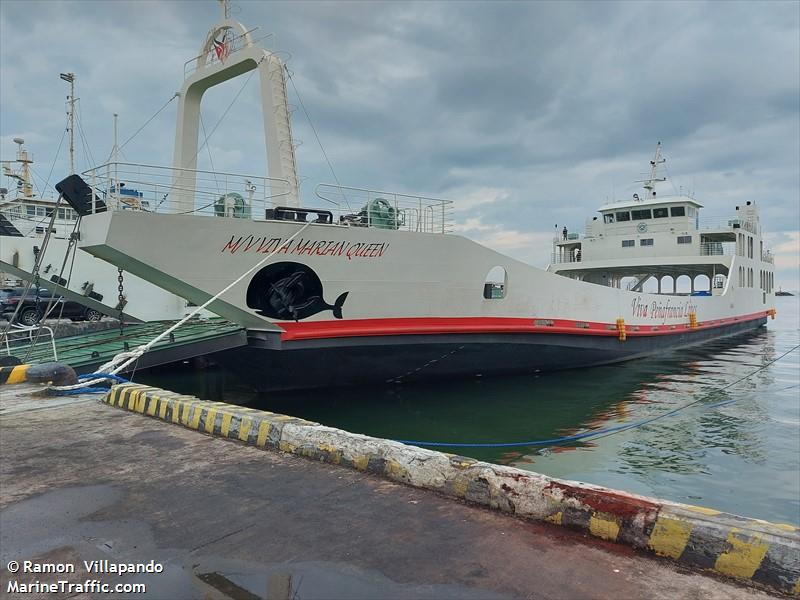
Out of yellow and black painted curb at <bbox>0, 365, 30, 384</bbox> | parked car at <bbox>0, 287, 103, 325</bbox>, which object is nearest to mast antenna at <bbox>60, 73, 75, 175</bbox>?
parked car at <bbox>0, 287, 103, 325</bbox>

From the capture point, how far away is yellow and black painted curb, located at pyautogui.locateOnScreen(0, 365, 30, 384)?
771 centimetres

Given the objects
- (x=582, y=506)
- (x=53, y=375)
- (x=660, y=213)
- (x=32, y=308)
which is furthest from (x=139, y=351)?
(x=660, y=213)

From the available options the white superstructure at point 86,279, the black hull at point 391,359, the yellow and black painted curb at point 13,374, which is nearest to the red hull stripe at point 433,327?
the black hull at point 391,359

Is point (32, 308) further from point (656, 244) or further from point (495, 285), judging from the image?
point (656, 244)

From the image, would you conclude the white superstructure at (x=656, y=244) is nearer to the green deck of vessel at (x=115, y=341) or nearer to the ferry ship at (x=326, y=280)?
the ferry ship at (x=326, y=280)

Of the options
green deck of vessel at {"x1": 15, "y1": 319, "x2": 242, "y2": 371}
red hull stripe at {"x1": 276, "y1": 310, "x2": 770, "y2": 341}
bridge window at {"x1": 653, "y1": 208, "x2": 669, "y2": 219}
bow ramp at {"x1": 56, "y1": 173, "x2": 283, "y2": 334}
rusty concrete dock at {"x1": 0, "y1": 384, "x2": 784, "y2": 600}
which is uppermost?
bridge window at {"x1": 653, "y1": 208, "x2": 669, "y2": 219}

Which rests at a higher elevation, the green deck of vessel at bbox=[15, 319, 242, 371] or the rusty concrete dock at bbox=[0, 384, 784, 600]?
the green deck of vessel at bbox=[15, 319, 242, 371]

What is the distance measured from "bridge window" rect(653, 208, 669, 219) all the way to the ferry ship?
25.8 feet

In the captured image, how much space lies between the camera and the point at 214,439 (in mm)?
4824

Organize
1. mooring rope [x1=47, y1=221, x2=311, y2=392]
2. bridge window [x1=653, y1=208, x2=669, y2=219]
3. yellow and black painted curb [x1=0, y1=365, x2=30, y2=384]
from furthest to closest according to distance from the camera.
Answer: bridge window [x1=653, y1=208, x2=669, y2=219], yellow and black painted curb [x1=0, y1=365, x2=30, y2=384], mooring rope [x1=47, y1=221, x2=311, y2=392]

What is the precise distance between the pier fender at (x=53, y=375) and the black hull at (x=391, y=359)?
2725 mm

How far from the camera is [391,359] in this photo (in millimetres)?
10188

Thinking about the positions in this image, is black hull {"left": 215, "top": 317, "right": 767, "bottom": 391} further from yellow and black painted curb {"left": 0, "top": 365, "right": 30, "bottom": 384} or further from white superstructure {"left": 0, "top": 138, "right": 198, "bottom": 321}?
white superstructure {"left": 0, "top": 138, "right": 198, "bottom": 321}

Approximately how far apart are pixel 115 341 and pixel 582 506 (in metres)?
10.7
